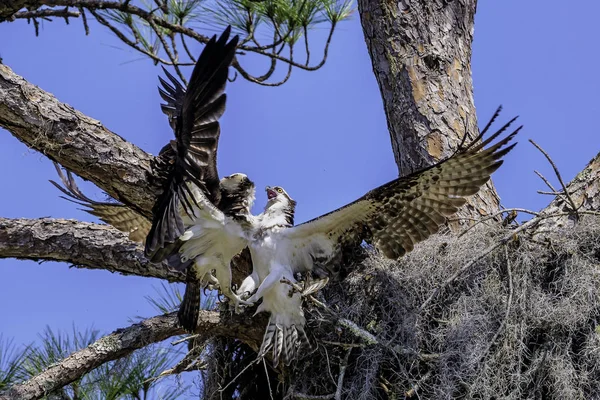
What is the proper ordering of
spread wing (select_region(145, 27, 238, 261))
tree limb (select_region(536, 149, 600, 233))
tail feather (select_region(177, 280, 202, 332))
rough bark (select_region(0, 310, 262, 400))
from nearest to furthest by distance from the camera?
spread wing (select_region(145, 27, 238, 261)), rough bark (select_region(0, 310, 262, 400)), tail feather (select_region(177, 280, 202, 332)), tree limb (select_region(536, 149, 600, 233))

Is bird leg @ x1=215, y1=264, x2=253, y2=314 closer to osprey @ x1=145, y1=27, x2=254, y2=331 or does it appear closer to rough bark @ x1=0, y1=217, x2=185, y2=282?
osprey @ x1=145, y1=27, x2=254, y2=331

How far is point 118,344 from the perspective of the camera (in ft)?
13.1

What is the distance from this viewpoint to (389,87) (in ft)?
16.9

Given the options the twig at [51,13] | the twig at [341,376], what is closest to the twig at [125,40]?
the twig at [51,13]

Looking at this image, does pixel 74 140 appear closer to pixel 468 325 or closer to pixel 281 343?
pixel 281 343

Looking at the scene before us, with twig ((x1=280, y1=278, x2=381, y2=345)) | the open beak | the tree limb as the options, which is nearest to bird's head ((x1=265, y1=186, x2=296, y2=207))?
the open beak

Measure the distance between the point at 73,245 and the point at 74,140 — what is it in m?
0.56

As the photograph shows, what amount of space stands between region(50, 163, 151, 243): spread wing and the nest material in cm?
78

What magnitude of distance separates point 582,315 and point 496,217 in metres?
0.67

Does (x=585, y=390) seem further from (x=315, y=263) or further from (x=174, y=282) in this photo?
(x=174, y=282)

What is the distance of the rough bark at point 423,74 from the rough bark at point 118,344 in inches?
53.3

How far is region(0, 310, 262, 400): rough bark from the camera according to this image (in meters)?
3.82

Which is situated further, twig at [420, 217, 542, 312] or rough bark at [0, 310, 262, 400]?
twig at [420, 217, 542, 312]

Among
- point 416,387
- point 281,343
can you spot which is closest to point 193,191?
point 281,343
